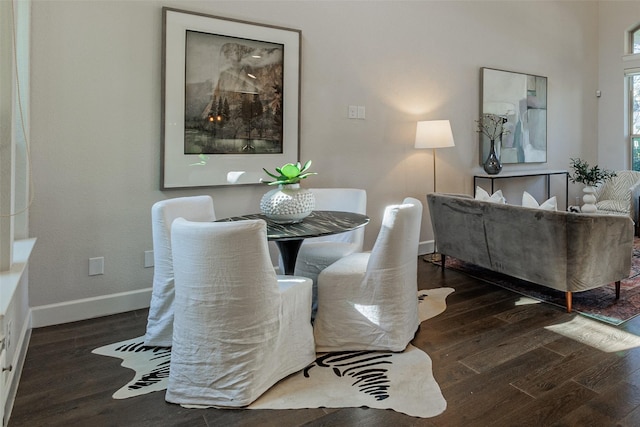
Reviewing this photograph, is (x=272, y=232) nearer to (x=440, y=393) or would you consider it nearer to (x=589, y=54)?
(x=440, y=393)

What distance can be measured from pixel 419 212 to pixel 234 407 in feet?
4.59

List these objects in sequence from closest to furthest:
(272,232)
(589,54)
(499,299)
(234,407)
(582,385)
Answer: (234,407) → (582,385) → (272,232) → (499,299) → (589,54)

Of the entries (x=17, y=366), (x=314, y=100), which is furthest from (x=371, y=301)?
(x=314, y=100)

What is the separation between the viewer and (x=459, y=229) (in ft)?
11.8

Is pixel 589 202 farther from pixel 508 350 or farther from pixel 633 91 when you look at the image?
pixel 633 91

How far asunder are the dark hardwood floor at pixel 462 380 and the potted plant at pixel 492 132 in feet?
7.75

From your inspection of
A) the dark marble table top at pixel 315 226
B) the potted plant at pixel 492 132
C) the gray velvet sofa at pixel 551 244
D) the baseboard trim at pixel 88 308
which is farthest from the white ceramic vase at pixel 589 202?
the baseboard trim at pixel 88 308

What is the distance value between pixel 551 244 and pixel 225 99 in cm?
256

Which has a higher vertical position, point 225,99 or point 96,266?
point 225,99

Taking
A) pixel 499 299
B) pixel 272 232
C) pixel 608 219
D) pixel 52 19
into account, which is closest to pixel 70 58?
pixel 52 19

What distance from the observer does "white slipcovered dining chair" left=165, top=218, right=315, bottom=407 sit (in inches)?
68.7

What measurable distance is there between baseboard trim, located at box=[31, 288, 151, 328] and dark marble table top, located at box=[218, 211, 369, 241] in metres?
1.08

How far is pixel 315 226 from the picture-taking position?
2355 millimetres

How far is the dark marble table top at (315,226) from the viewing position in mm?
2129
